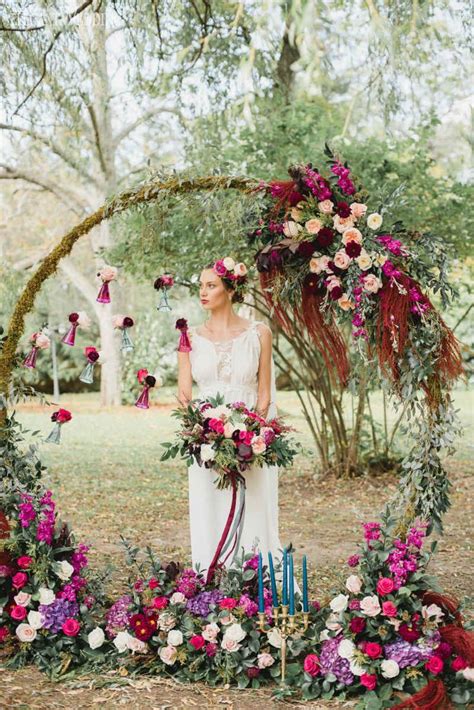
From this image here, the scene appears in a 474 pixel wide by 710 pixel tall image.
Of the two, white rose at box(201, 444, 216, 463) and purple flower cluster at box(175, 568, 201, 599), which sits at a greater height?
white rose at box(201, 444, 216, 463)

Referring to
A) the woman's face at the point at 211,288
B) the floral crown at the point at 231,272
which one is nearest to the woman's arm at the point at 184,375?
the woman's face at the point at 211,288

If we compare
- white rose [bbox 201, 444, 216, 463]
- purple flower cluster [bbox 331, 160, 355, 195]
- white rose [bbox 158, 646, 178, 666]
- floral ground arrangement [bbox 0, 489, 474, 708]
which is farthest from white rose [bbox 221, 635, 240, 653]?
purple flower cluster [bbox 331, 160, 355, 195]

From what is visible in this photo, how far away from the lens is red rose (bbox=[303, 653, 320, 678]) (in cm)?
339

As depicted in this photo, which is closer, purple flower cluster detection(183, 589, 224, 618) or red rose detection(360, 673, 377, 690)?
red rose detection(360, 673, 377, 690)

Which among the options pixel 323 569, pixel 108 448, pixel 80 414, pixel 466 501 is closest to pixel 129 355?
pixel 80 414

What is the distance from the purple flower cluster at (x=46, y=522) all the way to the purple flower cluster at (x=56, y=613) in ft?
0.92

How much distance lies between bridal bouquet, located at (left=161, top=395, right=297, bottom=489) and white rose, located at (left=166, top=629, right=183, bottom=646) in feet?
2.16

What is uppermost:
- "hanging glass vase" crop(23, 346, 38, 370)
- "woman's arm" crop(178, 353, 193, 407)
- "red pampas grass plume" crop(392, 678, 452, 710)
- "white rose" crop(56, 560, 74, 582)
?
"hanging glass vase" crop(23, 346, 38, 370)

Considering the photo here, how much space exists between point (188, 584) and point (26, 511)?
0.82 m

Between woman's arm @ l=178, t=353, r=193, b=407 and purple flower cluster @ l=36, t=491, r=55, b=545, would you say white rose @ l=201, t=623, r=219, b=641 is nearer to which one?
purple flower cluster @ l=36, t=491, r=55, b=545

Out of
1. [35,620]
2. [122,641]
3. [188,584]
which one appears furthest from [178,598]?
[35,620]

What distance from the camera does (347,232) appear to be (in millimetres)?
3701

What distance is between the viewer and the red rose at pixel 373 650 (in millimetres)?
3305

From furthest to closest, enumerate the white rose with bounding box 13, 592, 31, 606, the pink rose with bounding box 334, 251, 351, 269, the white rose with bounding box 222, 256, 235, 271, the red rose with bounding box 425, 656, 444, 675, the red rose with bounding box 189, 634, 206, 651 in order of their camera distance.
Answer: the white rose with bounding box 222, 256, 235, 271, the white rose with bounding box 13, 592, 31, 606, the pink rose with bounding box 334, 251, 351, 269, the red rose with bounding box 189, 634, 206, 651, the red rose with bounding box 425, 656, 444, 675
